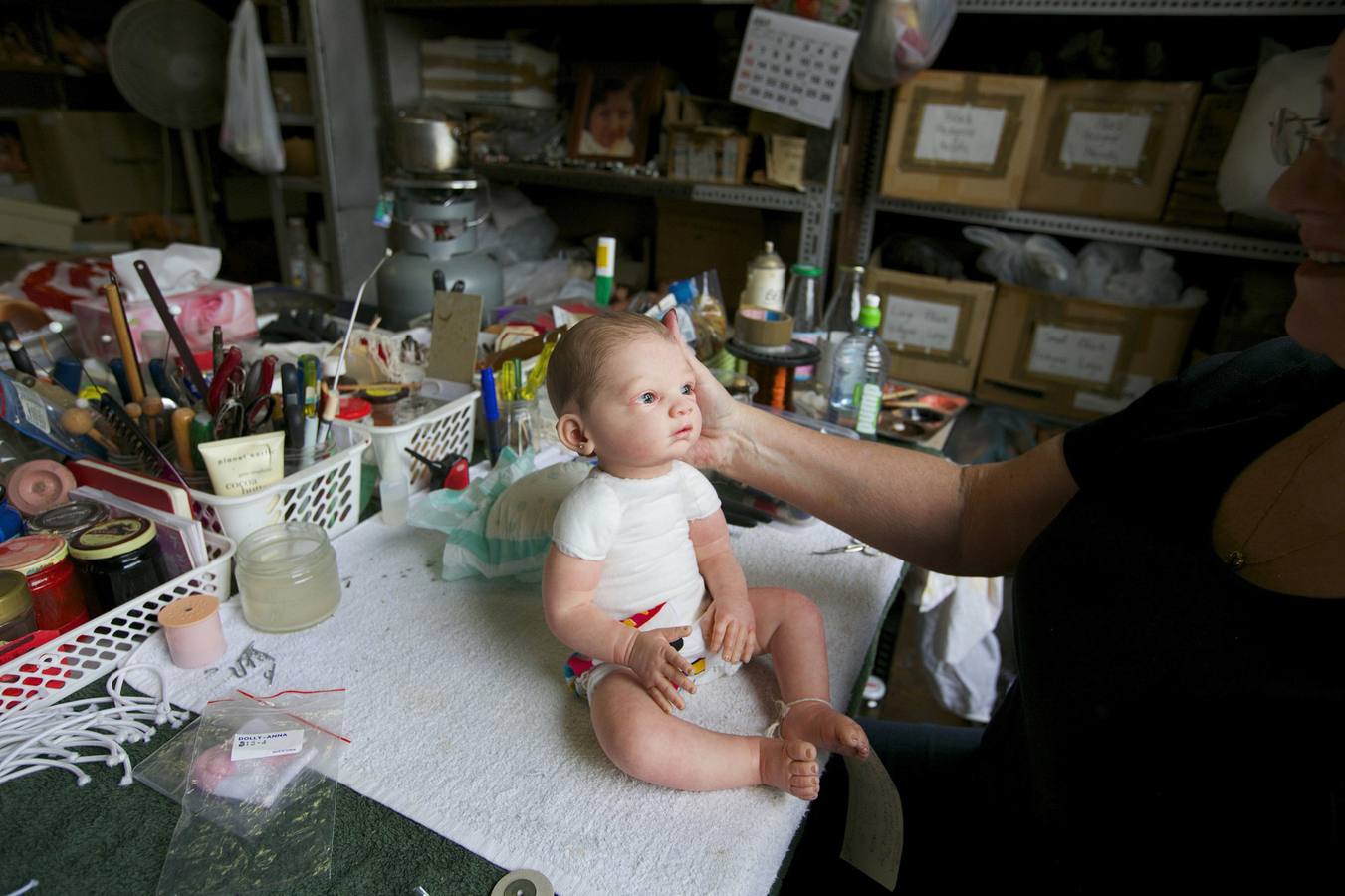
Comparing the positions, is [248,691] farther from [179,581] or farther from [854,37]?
[854,37]

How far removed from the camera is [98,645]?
650 mm

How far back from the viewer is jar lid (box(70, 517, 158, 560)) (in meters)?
0.66

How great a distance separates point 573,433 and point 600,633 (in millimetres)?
175

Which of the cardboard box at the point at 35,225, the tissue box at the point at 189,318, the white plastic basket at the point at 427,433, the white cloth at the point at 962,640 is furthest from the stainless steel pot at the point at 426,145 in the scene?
the cardboard box at the point at 35,225

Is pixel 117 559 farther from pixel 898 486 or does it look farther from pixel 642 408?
pixel 898 486

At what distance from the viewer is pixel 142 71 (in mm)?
2432

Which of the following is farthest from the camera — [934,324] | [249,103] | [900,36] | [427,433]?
[249,103]

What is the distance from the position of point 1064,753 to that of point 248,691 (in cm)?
68

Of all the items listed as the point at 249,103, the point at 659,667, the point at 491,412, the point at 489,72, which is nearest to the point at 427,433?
the point at 491,412

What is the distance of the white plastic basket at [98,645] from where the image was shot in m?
0.60

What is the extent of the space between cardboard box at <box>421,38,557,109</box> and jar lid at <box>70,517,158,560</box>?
2.09 metres

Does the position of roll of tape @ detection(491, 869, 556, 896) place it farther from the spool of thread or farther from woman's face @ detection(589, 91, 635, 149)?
woman's face @ detection(589, 91, 635, 149)

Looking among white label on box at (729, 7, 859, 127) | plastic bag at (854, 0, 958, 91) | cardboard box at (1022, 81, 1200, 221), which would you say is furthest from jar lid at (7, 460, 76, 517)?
cardboard box at (1022, 81, 1200, 221)

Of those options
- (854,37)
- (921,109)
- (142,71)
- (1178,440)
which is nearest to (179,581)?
(1178,440)
